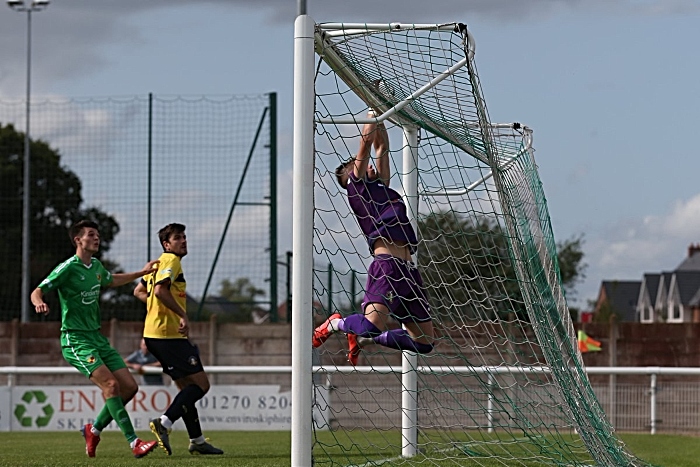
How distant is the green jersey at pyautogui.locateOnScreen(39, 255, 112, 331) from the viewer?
845 centimetres

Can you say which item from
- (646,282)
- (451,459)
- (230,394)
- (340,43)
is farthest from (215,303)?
(646,282)

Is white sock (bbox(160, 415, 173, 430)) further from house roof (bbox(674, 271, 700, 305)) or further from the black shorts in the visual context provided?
house roof (bbox(674, 271, 700, 305))

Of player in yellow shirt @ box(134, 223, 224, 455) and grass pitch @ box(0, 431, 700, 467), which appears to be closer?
grass pitch @ box(0, 431, 700, 467)

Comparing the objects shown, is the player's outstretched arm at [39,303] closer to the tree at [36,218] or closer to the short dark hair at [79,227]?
the short dark hair at [79,227]

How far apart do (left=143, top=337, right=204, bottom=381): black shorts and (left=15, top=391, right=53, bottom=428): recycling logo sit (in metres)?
7.03

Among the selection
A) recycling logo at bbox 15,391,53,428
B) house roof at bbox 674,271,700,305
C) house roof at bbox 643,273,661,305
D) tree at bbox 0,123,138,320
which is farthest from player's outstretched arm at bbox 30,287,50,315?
house roof at bbox 643,273,661,305

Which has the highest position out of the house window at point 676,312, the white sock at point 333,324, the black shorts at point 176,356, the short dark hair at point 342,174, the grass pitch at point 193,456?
the short dark hair at point 342,174

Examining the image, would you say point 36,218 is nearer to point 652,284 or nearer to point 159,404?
point 159,404

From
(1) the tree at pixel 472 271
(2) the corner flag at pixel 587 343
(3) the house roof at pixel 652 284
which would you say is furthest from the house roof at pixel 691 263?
(1) the tree at pixel 472 271

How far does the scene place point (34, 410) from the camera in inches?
600

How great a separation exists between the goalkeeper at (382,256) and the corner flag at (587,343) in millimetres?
9576

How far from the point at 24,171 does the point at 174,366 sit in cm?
1077

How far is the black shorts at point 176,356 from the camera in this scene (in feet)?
28.8

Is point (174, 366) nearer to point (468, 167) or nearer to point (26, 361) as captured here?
point (468, 167)
